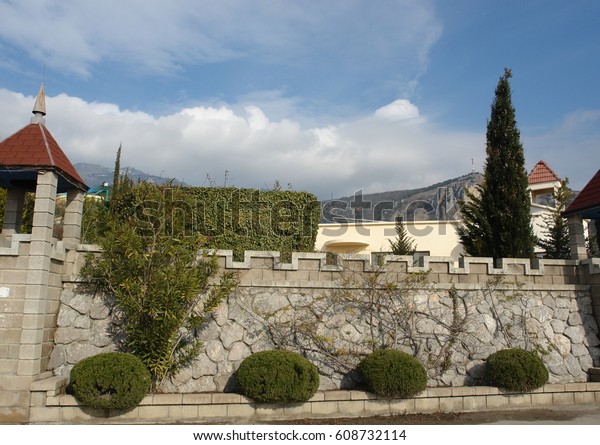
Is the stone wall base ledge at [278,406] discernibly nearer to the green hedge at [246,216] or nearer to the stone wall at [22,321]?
the stone wall at [22,321]

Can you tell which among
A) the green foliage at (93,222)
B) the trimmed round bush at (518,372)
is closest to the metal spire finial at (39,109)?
the green foliage at (93,222)

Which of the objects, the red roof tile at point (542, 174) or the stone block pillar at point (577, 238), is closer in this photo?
the stone block pillar at point (577, 238)

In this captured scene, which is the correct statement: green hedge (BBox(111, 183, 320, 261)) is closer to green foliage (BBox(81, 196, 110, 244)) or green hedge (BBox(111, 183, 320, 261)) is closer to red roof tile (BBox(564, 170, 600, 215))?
green foliage (BBox(81, 196, 110, 244))

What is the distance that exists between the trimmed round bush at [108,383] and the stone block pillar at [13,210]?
13.2ft

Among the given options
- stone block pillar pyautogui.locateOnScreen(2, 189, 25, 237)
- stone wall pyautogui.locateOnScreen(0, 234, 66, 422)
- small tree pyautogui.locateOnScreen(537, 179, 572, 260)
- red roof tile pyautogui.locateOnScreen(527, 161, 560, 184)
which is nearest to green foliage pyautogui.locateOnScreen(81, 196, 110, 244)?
stone block pillar pyautogui.locateOnScreen(2, 189, 25, 237)

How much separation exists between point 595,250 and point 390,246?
9.35 metres

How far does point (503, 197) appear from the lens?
47.7 ft

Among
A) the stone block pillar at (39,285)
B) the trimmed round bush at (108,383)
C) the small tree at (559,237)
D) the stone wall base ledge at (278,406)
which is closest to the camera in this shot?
the trimmed round bush at (108,383)

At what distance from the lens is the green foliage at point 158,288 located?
9.03 metres

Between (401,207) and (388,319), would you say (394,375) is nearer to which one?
(388,319)

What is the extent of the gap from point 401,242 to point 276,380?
15180 mm

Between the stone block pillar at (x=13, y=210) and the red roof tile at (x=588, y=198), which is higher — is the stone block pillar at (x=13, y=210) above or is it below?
below
